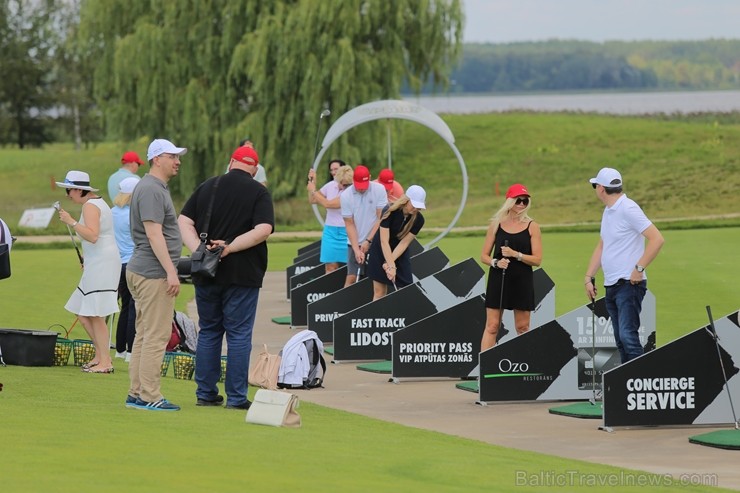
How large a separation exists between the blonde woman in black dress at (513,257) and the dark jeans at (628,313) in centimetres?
113

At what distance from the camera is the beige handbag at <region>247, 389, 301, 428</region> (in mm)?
9000

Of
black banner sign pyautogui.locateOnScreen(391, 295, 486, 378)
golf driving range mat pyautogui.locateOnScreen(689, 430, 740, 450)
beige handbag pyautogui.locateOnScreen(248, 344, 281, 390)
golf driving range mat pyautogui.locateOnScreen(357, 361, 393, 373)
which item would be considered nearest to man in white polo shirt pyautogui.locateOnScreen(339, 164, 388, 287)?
golf driving range mat pyautogui.locateOnScreen(357, 361, 393, 373)

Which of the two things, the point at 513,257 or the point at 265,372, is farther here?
the point at 513,257

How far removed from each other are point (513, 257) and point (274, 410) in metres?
3.40

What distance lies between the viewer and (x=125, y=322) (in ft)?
43.2

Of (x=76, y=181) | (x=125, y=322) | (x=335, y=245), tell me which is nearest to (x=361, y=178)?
(x=335, y=245)

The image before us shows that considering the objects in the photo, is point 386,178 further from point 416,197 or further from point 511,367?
point 511,367

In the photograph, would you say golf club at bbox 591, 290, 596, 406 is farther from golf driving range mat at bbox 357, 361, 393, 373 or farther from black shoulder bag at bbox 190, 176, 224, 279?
black shoulder bag at bbox 190, 176, 224, 279

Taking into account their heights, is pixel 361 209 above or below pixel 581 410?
above

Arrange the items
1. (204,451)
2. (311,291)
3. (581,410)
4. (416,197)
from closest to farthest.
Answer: (204,451)
(581,410)
(416,197)
(311,291)

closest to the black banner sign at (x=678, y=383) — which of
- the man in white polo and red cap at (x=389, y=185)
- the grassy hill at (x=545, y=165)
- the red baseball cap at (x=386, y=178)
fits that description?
the man in white polo and red cap at (x=389, y=185)

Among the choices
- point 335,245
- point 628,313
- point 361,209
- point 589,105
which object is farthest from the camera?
point 589,105

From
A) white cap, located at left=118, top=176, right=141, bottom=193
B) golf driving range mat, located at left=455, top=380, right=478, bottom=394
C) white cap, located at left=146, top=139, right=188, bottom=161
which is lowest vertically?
golf driving range mat, located at left=455, top=380, right=478, bottom=394

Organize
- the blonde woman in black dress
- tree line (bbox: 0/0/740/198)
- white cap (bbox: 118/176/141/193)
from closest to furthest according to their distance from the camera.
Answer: the blonde woman in black dress → white cap (bbox: 118/176/141/193) → tree line (bbox: 0/0/740/198)
